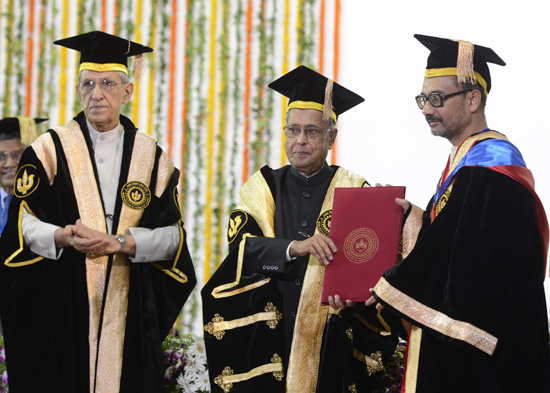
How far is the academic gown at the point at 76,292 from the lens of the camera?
12.6 feet

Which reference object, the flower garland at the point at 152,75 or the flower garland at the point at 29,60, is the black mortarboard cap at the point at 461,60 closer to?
the flower garland at the point at 152,75

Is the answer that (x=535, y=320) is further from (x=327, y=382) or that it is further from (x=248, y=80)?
(x=248, y=80)

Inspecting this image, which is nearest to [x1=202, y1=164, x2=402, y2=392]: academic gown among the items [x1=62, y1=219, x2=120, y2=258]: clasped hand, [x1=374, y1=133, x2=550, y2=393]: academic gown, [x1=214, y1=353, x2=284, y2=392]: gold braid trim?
[x1=214, y1=353, x2=284, y2=392]: gold braid trim

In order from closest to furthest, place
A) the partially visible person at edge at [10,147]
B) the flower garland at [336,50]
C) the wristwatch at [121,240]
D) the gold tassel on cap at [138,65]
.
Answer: the wristwatch at [121,240] < the gold tassel on cap at [138,65] < the partially visible person at edge at [10,147] < the flower garland at [336,50]

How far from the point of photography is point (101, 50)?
163 inches

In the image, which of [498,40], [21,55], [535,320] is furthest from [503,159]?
[21,55]

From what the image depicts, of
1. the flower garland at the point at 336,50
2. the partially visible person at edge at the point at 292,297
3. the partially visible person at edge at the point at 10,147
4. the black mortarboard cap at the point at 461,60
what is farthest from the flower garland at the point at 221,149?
the black mortarboard cap at the point at 461,60

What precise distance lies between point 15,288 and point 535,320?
2643 mm

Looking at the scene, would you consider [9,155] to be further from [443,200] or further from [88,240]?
[443,200]

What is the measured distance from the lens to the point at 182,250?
4086 mm

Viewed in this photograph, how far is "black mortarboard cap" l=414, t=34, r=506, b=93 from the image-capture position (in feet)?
11.2

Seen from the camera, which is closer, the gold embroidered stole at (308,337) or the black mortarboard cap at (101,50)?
the gold embroidered stole at (308,337)

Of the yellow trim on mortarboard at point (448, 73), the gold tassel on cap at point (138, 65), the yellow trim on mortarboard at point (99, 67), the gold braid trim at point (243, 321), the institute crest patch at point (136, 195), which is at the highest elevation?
the gold tassel on cap at point (138, 65)

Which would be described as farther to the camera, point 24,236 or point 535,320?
point 24,236
